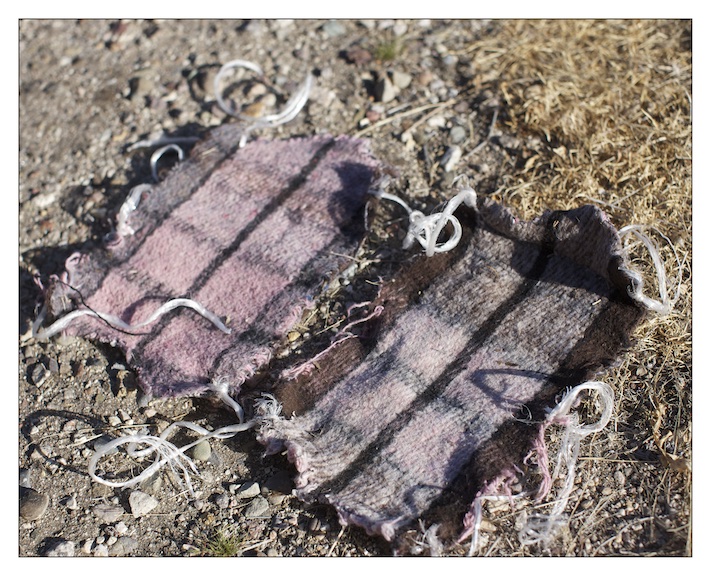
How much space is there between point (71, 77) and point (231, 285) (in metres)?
1.27

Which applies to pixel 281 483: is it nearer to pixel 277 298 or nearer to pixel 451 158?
pixel 277 298

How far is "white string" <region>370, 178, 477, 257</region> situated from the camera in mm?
2025

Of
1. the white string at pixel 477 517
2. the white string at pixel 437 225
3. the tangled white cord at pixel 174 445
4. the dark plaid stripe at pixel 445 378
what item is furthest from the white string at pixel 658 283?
the tangled white cord at pixel 174 445

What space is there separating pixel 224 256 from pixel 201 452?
599mm

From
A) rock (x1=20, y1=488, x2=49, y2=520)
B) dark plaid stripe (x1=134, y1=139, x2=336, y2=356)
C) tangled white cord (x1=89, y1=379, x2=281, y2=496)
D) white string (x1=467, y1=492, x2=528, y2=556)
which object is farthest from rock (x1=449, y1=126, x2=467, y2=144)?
rock (x1=20, y1=488, x2=49, y2=520)

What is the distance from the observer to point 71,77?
112 inches

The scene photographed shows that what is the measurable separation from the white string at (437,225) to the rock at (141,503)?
0.94m

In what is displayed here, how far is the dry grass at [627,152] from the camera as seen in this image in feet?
5.86

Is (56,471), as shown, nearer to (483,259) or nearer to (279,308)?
(279,308)

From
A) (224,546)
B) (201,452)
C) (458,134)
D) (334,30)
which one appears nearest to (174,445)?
(201,452)

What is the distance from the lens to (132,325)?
2088 mm

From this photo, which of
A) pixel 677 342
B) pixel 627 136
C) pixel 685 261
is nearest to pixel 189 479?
pixel 677 342

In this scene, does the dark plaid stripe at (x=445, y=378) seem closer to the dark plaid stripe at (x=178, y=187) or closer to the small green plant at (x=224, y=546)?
the small green plant at (x=224, y=546)

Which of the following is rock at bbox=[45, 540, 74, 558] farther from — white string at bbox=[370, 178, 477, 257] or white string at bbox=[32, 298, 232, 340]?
white string at bbox=[370, 178, 477, 257]
